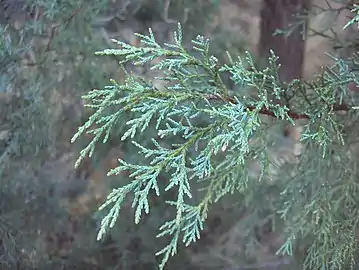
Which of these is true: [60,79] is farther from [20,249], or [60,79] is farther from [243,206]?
[243,206]

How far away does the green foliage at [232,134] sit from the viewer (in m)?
1.45

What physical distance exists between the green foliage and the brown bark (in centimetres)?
90

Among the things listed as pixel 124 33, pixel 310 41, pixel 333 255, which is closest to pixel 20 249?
pixel 124 33

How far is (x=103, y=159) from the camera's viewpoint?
3.02m

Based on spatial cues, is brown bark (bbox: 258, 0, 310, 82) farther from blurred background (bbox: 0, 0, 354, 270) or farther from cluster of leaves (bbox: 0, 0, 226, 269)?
cluster of leaves (bbox: 0, 0, 226, 269)

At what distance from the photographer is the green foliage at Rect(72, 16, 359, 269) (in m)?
1.45

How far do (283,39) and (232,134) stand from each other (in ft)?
7.43

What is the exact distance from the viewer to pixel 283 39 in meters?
3.56

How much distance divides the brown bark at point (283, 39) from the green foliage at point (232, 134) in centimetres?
90

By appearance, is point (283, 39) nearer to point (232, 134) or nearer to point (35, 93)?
point (35, 93)

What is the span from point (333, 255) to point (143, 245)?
52.7 inches

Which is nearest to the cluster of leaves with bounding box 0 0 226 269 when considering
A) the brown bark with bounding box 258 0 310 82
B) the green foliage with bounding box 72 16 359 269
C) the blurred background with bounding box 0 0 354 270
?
the blurred background with bounding box 0 0 354 270

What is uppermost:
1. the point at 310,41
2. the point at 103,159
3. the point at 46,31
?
the point at 310,41

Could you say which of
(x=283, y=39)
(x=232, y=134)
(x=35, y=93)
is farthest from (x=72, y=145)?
(x=232, y=134)
